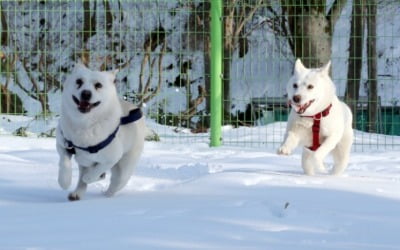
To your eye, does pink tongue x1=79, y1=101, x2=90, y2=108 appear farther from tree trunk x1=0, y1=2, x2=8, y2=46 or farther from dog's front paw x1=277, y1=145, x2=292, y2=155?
tree trunk x1=0, y1=2, x2=8, y2=46

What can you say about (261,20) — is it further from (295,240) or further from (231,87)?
(295,240)

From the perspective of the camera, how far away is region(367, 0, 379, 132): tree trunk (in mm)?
8750

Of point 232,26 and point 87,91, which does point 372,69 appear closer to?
point 232,26

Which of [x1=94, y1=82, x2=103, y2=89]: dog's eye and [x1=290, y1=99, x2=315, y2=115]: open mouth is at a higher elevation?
[x1=94, y1=82, x2=103, y2=89]: dog's eye

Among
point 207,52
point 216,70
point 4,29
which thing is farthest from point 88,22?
point 216,70

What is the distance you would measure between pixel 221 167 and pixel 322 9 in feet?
12.8

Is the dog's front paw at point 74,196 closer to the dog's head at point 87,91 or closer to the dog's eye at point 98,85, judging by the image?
the dog's head at point 87,91

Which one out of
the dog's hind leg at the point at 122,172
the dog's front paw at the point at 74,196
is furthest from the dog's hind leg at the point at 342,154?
the dog's front paw at the point at 74,196

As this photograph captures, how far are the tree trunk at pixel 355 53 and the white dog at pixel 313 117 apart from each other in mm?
3555

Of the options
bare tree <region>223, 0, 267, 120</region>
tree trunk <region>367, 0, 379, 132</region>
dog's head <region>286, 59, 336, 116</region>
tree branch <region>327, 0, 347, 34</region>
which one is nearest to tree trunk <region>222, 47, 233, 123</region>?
bare tree <region>223, 0, 267, 120</region>

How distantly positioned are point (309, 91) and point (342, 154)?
0.56 m

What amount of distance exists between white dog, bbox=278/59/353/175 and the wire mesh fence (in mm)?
3316

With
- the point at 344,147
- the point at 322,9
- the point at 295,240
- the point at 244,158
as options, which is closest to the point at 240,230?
the point at 295,240

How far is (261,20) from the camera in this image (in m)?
9.72
